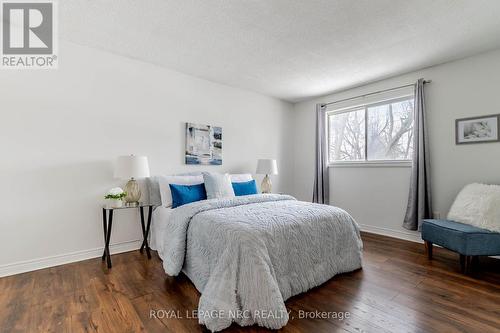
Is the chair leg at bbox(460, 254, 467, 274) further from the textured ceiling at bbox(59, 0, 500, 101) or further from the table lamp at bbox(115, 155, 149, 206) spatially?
Result: the table lamp at bbox(115, 155, 149, 206)

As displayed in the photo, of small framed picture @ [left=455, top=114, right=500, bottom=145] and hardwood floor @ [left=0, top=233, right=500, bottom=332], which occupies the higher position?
small framed picture @ [left=455, top=114, right=500, bottom=145]

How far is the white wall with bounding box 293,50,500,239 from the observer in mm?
2790

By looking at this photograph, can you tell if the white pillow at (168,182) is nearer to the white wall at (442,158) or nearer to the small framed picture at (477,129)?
the white wall at (442,158)

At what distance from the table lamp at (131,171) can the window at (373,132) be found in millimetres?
3244

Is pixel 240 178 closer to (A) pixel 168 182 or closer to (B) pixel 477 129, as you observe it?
(A) pixel 168 182

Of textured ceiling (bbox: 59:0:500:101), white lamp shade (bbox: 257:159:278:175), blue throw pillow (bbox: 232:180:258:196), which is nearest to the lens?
textured ceiling (bbox: 59:0:500:101)

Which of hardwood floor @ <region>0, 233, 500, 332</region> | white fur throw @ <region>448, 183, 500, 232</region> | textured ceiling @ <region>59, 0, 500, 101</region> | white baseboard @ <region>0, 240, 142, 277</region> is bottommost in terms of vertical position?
hardwood floor @ <region>0, 233, 500, 332</region>

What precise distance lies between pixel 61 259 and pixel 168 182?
53.1 inches

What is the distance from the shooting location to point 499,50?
2707 millimetres

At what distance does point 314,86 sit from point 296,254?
3006mm

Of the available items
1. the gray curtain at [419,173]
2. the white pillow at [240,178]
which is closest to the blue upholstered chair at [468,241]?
the gray curtain at [419,173]

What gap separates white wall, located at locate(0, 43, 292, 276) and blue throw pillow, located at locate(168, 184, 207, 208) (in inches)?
24.6

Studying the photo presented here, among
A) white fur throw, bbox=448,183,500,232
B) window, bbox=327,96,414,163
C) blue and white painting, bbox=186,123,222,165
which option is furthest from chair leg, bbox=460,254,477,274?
blue and white painting, bbox=186,123,222,165

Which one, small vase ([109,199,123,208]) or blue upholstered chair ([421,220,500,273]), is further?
small vase ([109,199,123,208])
